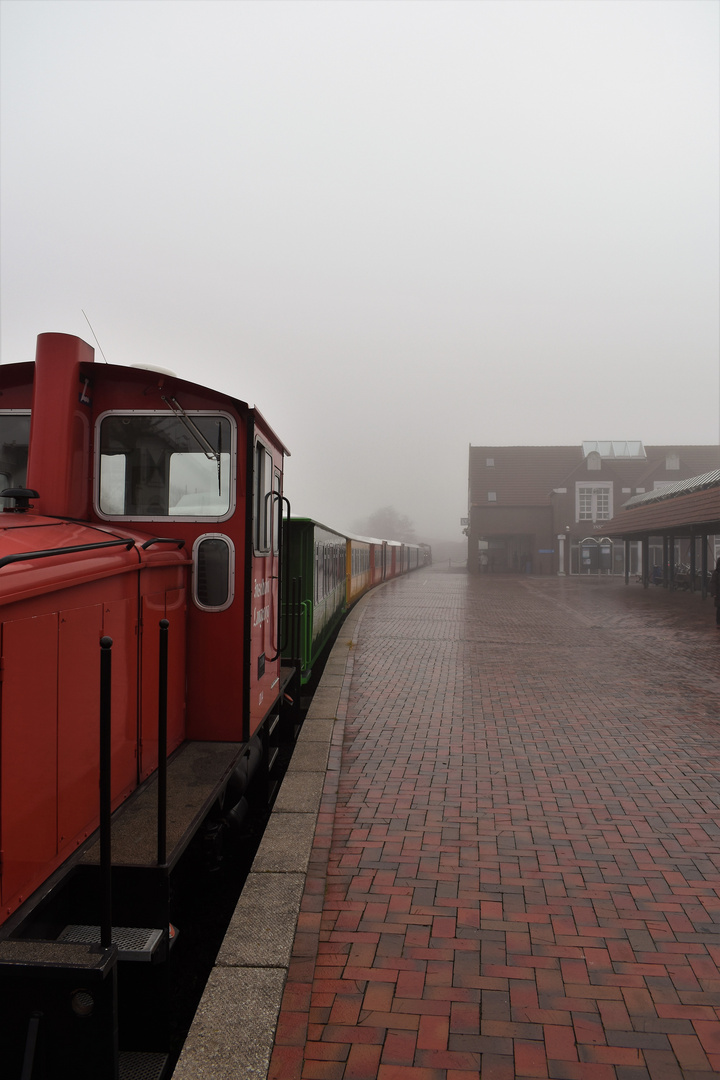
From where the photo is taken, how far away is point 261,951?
3.33m

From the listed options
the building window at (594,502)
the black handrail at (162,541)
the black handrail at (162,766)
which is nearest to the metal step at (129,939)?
the black handrail at (162,766)

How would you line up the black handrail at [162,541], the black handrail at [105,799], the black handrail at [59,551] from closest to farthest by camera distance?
the black handrail at [105,799], the black handrail at [59,551], the black handrail at [162,541]

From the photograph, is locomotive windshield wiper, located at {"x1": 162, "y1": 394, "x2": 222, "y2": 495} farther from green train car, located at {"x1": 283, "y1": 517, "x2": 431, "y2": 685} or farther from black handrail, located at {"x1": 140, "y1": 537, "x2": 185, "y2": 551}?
green train car, located at {"x1": 283, "y1": 517, "x2": 431, "y2": 685}

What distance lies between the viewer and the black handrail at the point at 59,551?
255cm

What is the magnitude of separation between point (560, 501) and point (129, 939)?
4769cm

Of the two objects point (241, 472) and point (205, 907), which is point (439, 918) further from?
point (241, 472)

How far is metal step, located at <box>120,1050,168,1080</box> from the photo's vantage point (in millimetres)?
2652

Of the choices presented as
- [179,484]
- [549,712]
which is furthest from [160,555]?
[549,712]

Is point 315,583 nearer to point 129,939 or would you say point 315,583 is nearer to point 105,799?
point 129,939

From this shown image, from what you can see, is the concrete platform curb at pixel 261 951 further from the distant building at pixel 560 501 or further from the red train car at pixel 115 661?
the distant building at pixel 560 501

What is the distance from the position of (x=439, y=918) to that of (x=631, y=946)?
3.17 feet

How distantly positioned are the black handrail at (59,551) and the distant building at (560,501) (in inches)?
1730

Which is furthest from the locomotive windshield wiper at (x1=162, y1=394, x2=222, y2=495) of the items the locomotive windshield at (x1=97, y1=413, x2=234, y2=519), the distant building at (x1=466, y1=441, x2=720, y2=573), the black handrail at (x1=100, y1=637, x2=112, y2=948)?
the distant building at (x1=466, y1=441, x2=720, y2=573)

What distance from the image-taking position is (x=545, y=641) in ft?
44.1
